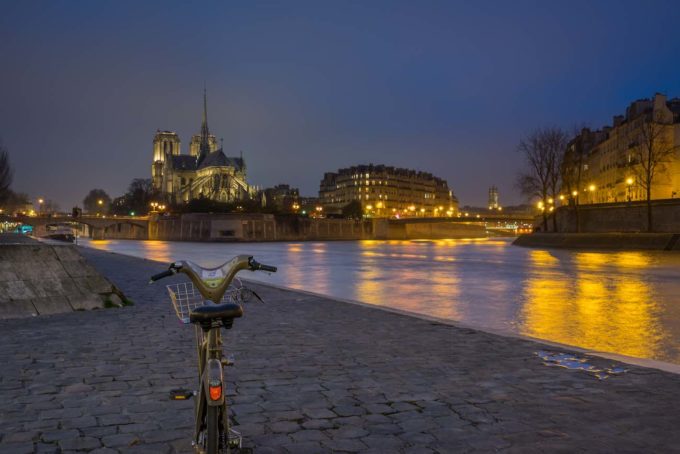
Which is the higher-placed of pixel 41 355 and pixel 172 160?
pixel 172 160

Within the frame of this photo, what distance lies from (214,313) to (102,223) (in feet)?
442

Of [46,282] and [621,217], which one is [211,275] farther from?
[621,217]

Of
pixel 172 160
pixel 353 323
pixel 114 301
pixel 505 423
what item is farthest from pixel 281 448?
pixel 172 160

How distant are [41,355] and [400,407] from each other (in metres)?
4.80

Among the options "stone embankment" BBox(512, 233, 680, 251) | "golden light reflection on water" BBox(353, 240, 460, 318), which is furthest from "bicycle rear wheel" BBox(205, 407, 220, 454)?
"stone embankment" BBox(512, 233, 680, 251)

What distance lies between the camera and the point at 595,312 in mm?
15148

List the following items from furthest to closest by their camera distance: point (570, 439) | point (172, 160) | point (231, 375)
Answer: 1. point (172, 160)
2. point (231, 375)
3. point (570, 439)

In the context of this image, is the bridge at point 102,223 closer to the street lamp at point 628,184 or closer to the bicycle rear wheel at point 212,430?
the street lamp at point 628,184

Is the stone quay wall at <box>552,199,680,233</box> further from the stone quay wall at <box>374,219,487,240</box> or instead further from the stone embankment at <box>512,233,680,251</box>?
the stone quay wall at <box>374,219,487,240</box>

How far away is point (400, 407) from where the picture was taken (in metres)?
5.62

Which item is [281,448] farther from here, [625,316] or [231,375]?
[625,316]

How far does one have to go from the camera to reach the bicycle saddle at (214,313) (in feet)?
11.6

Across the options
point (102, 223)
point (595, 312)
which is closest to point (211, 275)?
point (595, 312)

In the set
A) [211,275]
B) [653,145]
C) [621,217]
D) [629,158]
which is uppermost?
[653,145]
